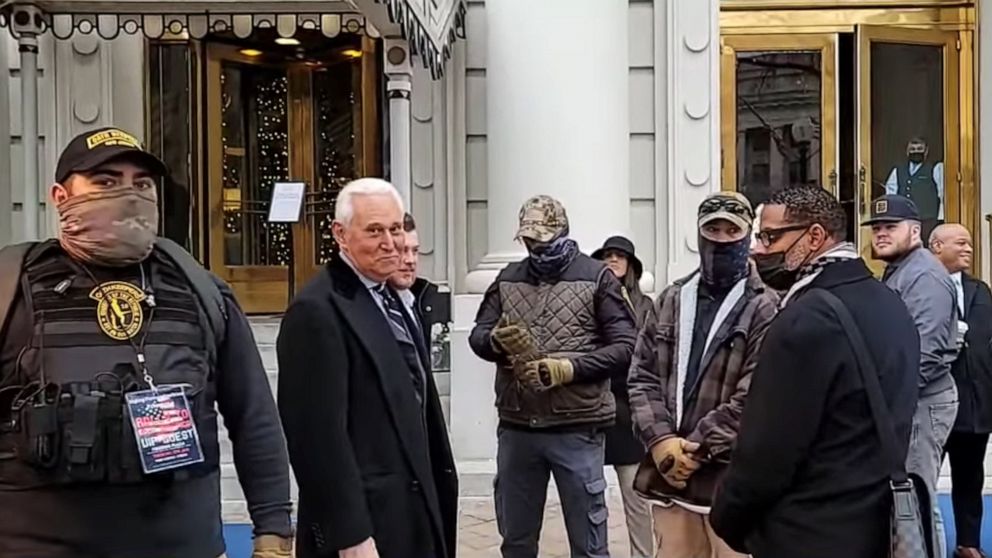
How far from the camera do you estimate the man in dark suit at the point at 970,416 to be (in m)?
5.92

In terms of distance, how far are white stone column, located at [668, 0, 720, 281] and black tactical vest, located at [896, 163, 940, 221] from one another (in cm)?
263

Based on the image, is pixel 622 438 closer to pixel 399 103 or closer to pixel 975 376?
pixel 975 376

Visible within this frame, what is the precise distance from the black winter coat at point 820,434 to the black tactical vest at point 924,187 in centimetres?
819

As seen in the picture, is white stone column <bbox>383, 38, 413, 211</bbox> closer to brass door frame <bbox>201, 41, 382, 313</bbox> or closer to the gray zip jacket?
brass door frame <bbox>201, 41, 382, 313</bbox>

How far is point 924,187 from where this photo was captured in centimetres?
1111

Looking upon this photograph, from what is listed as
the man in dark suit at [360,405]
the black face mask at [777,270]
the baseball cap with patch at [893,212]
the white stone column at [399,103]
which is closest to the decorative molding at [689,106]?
the white stone column at [399,103]

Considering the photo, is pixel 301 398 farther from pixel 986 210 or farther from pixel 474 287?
pixel 986 210

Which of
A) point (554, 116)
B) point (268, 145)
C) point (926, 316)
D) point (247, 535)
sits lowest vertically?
point (247, 535)

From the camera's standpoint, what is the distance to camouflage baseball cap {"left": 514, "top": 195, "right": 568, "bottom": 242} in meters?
5.10

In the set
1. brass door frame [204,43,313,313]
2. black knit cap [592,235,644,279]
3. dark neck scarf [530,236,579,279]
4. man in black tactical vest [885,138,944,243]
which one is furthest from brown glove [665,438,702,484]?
man in black tactical vest [885,138,944,243]

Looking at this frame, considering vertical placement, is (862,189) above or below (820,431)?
above

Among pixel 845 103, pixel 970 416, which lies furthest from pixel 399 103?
pixel 845 103

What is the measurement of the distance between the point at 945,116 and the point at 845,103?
0.96 metres

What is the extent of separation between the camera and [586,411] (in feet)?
16.5
